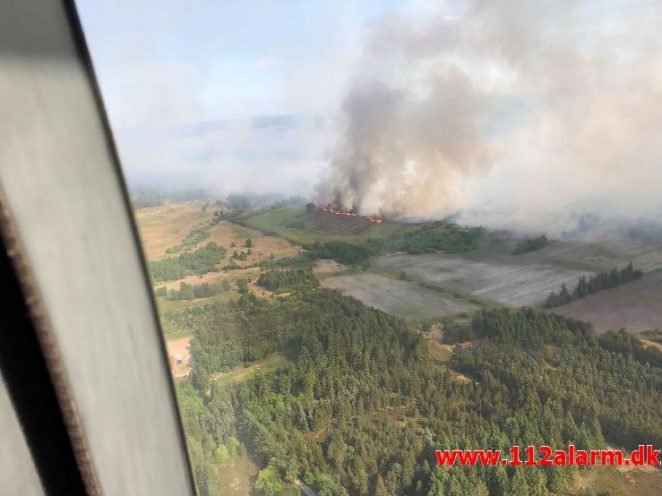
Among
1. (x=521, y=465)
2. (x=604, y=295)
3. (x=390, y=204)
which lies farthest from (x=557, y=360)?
(x=390, y=204)

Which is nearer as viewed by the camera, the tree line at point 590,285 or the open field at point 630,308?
the open field at point 630,308

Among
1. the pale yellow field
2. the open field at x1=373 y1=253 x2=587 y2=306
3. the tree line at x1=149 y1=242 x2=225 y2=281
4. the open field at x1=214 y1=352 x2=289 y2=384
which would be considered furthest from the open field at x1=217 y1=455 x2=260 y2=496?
the open field at x1=373 y1=253 x2=587 y2=306

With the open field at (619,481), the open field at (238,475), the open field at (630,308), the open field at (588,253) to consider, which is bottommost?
the open field at (619,481)

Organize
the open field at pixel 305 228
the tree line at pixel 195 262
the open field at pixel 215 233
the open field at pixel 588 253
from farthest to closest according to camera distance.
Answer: the open field at pixel 305 228, the open field at pixel 588 253, the tree line at pixel 195 262, the open field at pixel 215 233

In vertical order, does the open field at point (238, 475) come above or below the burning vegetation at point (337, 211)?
below

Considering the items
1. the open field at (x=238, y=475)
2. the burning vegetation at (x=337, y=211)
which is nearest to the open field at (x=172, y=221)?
the open field at (x=238, y=475)

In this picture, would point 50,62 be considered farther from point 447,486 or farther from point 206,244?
point 206,244

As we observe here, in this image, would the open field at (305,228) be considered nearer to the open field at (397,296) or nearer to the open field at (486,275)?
the open field at (486,275)
